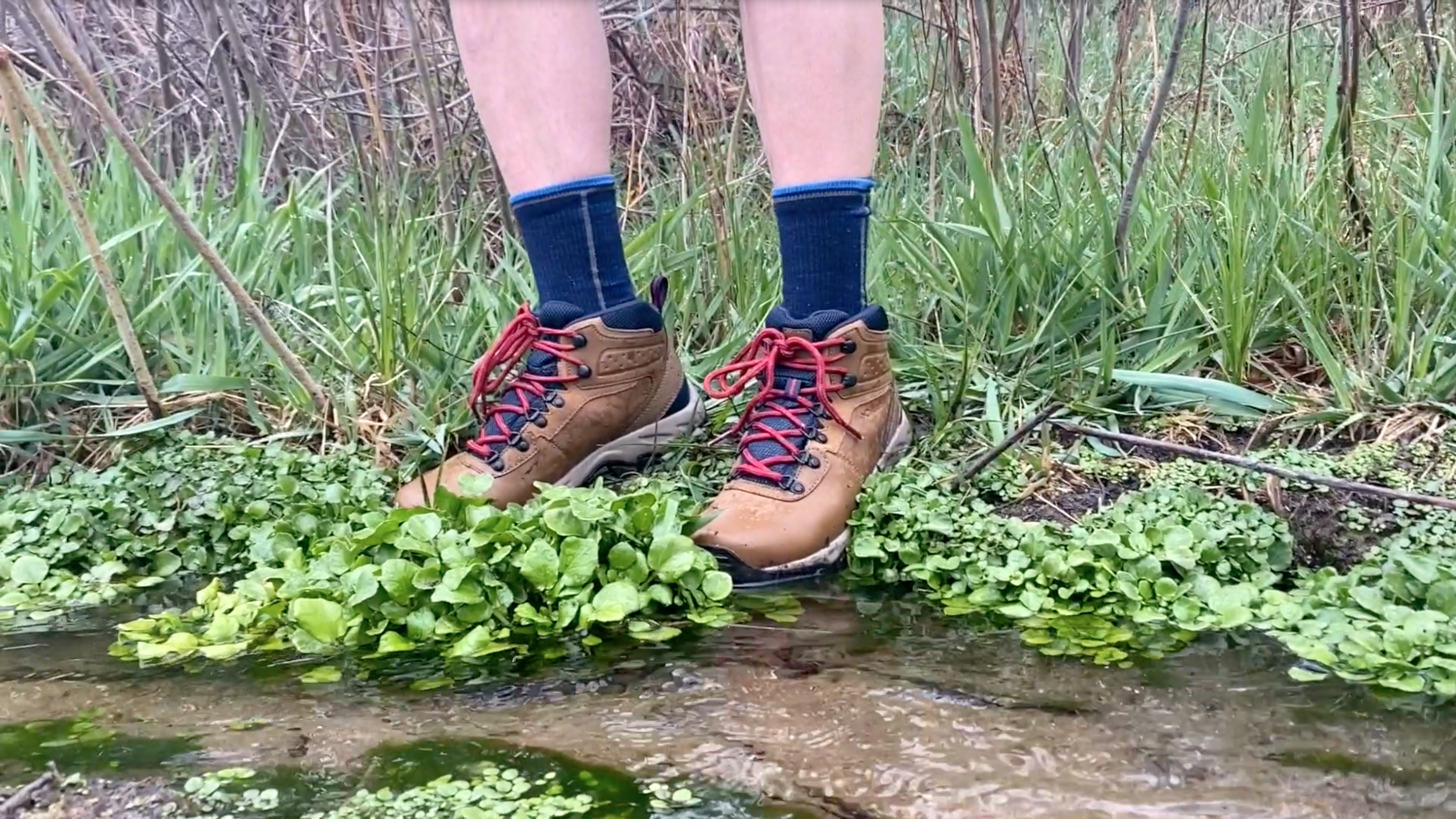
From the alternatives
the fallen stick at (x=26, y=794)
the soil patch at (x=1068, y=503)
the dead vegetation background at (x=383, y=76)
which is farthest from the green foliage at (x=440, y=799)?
the dead vegetation background at (x=383, y=76)

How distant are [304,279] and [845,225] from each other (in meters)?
1.38

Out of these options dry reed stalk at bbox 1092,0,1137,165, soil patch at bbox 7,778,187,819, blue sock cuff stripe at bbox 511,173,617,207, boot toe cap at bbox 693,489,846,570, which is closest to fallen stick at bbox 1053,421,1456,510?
boot toe cap at bbox 693,489,846,570

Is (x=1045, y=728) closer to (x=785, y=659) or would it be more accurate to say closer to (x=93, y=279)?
(x=785, y=659)

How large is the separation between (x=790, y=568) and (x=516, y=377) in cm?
56

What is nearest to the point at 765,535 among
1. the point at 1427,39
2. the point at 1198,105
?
the point at 1198,105

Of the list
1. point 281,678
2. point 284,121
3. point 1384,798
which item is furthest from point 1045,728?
point 284,121

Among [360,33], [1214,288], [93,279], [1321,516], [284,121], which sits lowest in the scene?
[1321,516]

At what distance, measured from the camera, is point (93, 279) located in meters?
1.93

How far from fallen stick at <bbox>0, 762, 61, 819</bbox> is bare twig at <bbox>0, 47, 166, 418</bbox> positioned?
1001 millimetres

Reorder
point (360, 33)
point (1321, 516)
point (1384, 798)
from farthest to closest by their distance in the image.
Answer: point (360, 33) → point (1321, 516) → point (1384, 798)

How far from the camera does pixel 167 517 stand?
Answer: 1.55 meters

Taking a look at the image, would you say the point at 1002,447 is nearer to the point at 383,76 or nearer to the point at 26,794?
the point at 26,794

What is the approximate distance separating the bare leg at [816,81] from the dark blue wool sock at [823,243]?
0.08 ft

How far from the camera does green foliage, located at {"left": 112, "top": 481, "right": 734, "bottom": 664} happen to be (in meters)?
1.15
